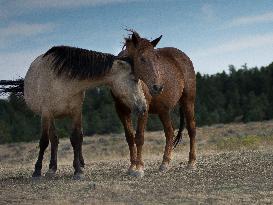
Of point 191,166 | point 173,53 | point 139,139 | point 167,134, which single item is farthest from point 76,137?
point 173,53

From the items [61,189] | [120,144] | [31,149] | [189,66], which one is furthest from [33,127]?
[61,189]

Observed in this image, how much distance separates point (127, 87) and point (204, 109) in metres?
35.8

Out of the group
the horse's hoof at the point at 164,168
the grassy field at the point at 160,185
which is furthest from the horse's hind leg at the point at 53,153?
the horse's hoof at the point at 164,168

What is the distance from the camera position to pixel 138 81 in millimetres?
9891

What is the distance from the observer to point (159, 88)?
9.53 meters

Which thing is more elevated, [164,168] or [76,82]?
[76,82]

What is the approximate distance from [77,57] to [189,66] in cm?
308

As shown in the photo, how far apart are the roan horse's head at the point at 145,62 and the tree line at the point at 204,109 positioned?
897 inches

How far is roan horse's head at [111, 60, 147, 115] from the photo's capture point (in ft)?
32.0

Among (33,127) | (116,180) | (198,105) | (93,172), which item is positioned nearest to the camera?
(116,180)

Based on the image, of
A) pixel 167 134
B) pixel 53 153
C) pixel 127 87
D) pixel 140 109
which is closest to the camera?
pixel 140 109

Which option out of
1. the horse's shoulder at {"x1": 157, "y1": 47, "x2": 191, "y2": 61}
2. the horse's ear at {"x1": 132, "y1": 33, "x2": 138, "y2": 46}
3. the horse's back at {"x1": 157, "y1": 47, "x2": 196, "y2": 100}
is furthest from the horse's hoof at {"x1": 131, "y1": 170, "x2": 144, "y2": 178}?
the horse's shoulder at {"x1": 157, "y1": 47, "x2": 191, "y2": 61}

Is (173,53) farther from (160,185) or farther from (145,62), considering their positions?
(160,185)

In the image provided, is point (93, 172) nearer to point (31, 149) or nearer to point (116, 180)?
point (116, 180)
